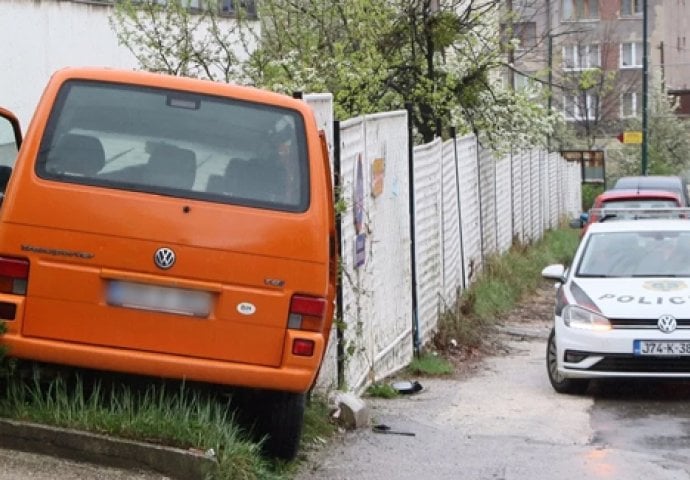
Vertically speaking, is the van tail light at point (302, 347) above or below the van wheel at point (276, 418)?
above

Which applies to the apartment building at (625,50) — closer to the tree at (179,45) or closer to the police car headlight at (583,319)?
the tree at (179,45)

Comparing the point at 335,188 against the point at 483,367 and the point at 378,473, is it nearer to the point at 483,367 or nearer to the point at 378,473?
the point at 378,473

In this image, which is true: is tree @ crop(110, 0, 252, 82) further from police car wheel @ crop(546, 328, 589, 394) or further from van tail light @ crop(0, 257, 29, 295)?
van tail light @ crop(0, 257, 29, 295)

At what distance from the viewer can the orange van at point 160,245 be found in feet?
24.8

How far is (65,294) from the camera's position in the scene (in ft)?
24.8

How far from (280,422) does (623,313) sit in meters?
5.12

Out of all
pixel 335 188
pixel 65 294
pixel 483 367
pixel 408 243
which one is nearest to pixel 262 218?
pixel 65 294

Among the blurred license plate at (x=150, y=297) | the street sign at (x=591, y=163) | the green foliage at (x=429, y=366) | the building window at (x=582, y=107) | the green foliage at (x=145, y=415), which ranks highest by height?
the blurred license plate at (x=150, y=297)

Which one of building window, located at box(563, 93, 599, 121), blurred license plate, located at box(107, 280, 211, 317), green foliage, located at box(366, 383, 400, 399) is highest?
blurred license plate, located at box(107, 280, 211, 317)

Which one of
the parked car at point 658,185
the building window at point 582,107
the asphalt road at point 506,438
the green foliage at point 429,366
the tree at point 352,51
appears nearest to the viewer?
the asphalt road at point 506,438

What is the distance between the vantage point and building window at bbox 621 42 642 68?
269 ft

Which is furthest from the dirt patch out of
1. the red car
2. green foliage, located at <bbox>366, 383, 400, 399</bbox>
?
green foliage, located at <bbox>366, 383, 400, 399</bbox>

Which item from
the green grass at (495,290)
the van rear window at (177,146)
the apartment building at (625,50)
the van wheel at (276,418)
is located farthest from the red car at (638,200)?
the apartment building at (625,50)

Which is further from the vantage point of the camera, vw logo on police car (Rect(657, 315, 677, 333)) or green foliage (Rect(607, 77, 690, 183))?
green foliage (Rect(607, 77, 690, 183))
